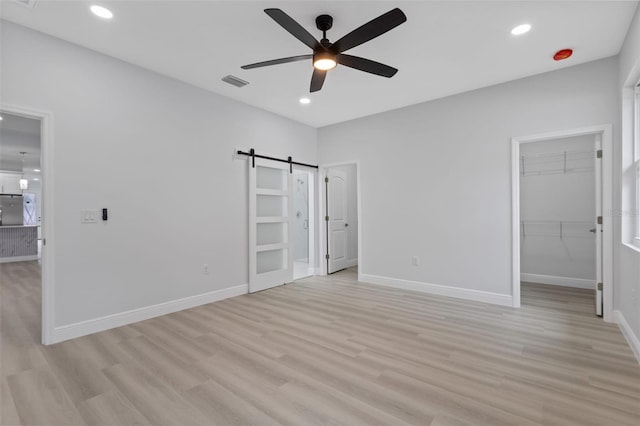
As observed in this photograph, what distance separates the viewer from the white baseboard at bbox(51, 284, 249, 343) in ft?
9.41

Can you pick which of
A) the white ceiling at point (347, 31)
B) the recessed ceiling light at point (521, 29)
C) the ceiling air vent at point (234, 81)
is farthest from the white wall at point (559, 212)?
the ceiling air vent at point (234, 81)

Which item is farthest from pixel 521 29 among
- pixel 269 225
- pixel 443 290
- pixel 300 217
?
pixel 300 217

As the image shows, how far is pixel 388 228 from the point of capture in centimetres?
494

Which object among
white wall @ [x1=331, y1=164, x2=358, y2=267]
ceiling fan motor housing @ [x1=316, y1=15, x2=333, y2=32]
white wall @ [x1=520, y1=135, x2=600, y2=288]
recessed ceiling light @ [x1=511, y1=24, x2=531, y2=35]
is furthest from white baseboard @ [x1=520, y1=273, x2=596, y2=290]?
ceiling fan motor housing @ [x1=316, y1=15, x2=333, y2=32]

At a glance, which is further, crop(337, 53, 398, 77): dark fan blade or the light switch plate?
the light switch plate

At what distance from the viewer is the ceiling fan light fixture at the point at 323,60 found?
240 cm

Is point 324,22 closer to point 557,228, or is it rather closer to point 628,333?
point 628,333

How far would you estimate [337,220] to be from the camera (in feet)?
20.6

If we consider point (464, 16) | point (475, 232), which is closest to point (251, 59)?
point (464, 16)

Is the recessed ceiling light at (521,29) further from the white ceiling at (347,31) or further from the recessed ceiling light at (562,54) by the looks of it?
the recessed ceiling light at (562,54)

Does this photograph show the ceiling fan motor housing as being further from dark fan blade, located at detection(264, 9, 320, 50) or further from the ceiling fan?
dark fan blade, located at detection(264, 9, 320, 50)

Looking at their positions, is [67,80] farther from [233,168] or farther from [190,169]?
[233,168]

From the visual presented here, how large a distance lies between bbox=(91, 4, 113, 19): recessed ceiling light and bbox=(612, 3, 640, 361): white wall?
443cm

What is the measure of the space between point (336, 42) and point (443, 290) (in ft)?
12.0
